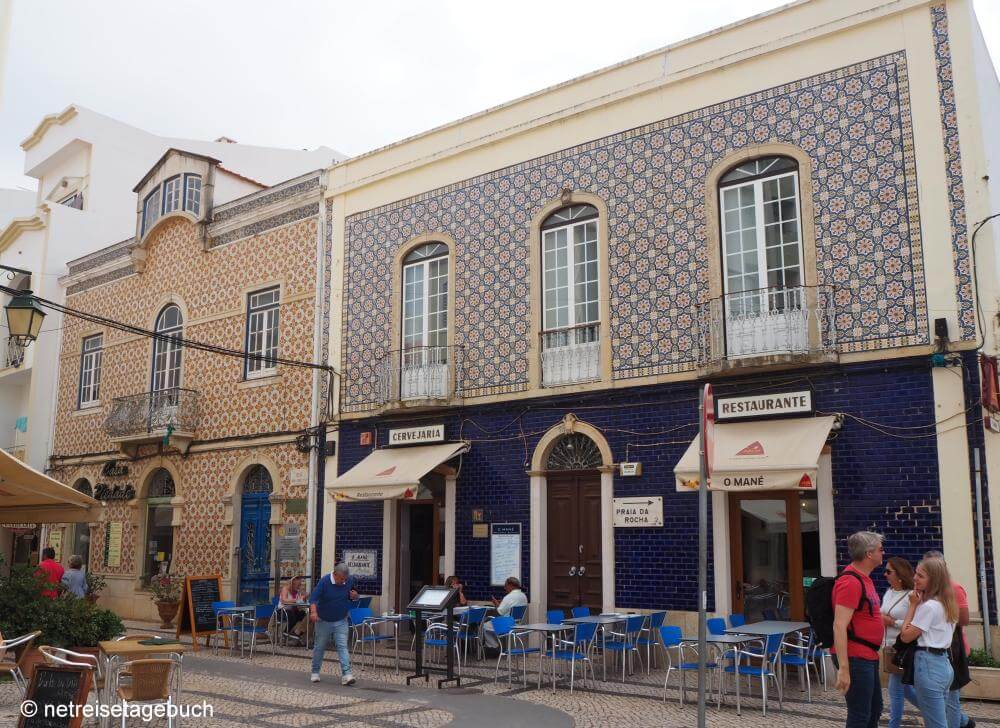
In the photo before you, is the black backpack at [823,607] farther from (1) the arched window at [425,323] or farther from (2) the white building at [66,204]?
(2) the white building at [66,204]

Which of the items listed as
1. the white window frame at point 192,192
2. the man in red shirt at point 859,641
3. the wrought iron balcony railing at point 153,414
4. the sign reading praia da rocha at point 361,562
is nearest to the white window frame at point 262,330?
the wrought iron balcony railing at point 153,414

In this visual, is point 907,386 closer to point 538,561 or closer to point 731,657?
point 731,657

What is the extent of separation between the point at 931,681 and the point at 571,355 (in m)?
7.64

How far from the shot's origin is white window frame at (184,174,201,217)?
63.4ft

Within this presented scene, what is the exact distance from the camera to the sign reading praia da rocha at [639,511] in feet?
38.9

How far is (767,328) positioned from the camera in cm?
1105

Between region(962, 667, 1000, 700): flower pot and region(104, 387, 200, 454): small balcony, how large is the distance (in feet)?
46.0

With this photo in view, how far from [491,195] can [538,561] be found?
5512 mm

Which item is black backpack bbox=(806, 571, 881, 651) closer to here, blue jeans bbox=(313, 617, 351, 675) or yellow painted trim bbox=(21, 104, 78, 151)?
blue jeans bbox=(313, 617, 351, 675)

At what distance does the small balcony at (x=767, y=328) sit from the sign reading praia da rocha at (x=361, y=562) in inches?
246

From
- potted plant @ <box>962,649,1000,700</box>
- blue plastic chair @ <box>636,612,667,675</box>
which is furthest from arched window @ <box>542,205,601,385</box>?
potted plant @ <box>962,649,1000,700</box>

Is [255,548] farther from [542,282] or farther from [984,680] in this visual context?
[984,680]

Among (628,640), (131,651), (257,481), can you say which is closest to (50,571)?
(257,481)

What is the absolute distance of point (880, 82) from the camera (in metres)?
10.9
